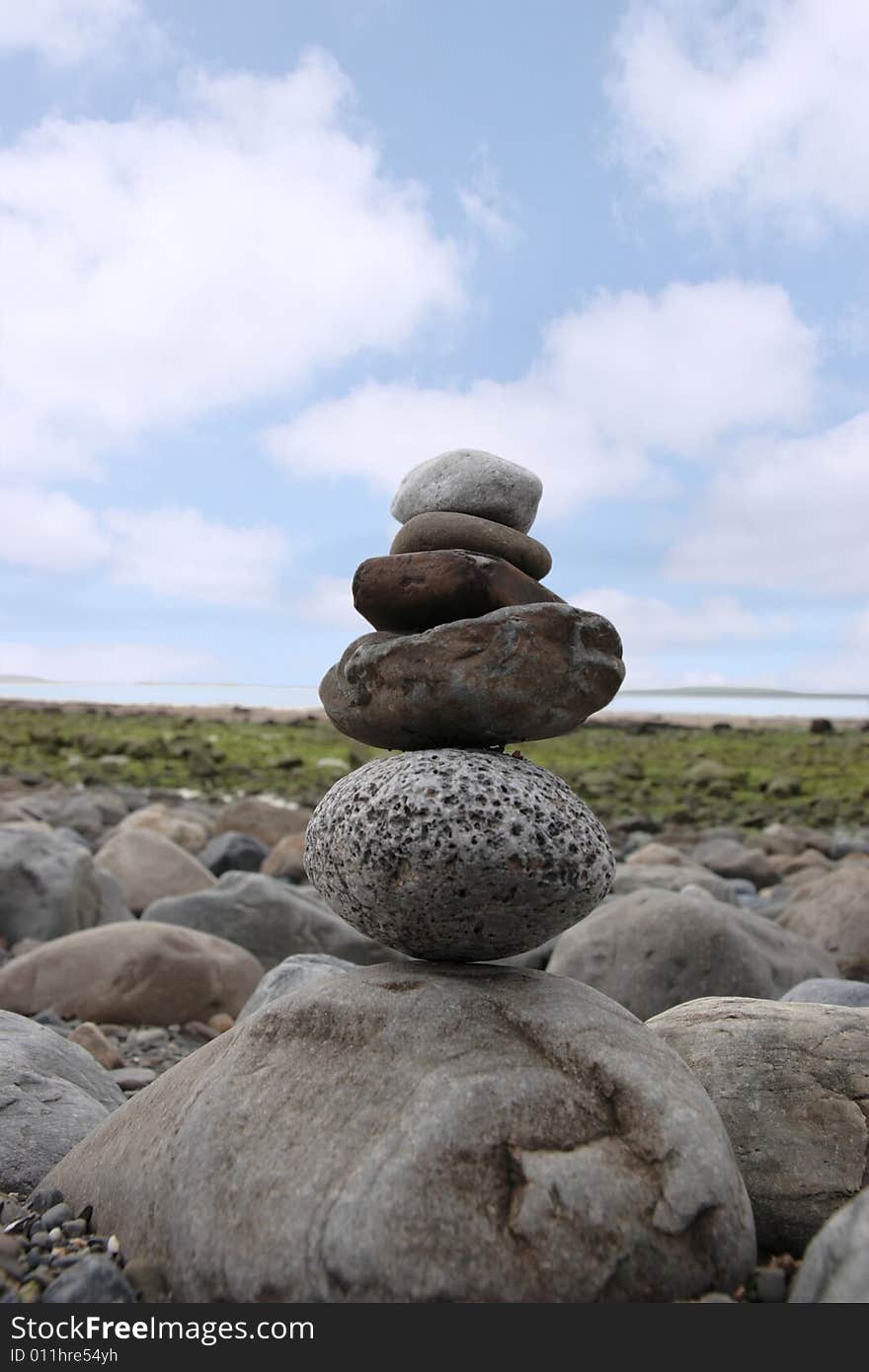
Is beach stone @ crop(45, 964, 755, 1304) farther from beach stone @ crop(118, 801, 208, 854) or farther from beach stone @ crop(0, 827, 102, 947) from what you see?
beach stone @ crop(118, 801, 208, 854)

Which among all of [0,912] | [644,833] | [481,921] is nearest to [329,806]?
[481,921]

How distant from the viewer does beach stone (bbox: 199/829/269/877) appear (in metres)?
15.0

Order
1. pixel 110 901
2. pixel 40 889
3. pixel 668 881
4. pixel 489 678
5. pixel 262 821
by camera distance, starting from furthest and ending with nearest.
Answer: pixel 262 821 < pixel 668 881 < pixel 110 901 < pixel 40 889 < pixel 489 678

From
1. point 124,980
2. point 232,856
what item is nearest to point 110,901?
point 124,980

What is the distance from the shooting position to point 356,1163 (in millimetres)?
3717

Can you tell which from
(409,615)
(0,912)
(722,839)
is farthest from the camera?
(722,839)

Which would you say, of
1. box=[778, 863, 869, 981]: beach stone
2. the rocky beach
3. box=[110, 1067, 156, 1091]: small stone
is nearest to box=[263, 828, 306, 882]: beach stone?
box=[778, 863, 869, 981]: beach stone

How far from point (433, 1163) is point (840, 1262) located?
1.22 meters

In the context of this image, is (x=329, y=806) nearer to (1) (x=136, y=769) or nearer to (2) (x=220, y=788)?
(2) (x=220, y=788)

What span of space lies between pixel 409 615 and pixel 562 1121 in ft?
7.29

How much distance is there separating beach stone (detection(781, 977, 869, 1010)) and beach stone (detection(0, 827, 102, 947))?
6493 millimetres

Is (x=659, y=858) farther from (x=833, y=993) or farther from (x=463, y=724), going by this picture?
(x=463, y=724)

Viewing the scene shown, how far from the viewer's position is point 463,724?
4.91 m

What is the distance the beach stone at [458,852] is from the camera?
4.29 meters
